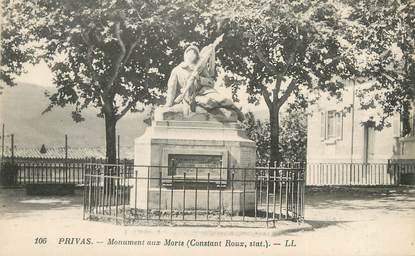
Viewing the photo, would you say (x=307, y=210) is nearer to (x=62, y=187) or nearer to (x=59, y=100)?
(x=62, y=187)

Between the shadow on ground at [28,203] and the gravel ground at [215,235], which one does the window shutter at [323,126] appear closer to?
the shadow on ground at [28,203]

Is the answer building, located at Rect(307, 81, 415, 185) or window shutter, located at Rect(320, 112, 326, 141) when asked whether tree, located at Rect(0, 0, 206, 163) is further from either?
window shutter, located at Rect(320, 112, 326, 141)

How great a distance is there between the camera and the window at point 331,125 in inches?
1427

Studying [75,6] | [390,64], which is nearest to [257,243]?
[75,6]

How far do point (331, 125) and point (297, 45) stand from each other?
16578mm

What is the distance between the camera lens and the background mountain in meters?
56.6

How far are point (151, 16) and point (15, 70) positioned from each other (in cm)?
592

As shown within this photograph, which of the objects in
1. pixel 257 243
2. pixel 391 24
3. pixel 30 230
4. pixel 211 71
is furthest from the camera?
pixel 391 24

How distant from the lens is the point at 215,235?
1034cm

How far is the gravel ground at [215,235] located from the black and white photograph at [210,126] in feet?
0.11

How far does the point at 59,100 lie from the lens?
2384cm

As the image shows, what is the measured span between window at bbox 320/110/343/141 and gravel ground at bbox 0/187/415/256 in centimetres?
2112

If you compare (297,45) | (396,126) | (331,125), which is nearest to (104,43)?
(297,45)

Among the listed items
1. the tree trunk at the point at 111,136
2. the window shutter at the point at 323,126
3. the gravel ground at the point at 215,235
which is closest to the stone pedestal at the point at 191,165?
the gravel ground at the point at 215,235
